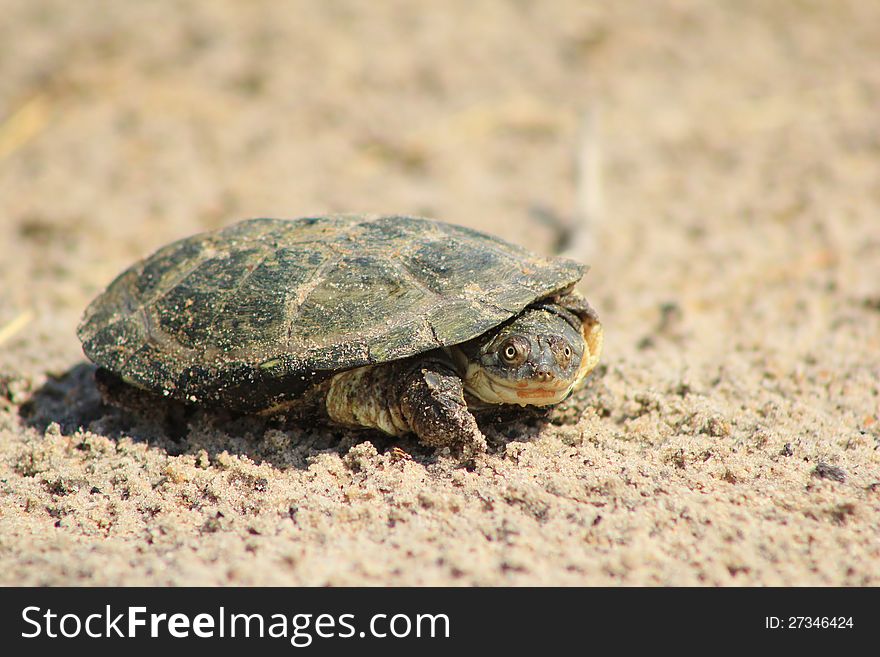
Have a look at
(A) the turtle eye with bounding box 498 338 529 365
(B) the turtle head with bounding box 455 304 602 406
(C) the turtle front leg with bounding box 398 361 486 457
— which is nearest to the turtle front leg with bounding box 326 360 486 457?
(C) the turtle front leg with bounding box 398 361 486 457

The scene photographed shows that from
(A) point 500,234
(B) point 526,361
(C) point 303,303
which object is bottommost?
(B) point 526,361

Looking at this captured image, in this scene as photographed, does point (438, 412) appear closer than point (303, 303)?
Yes

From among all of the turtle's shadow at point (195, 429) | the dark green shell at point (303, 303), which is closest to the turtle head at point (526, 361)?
the dark green shell at point (303, 303)

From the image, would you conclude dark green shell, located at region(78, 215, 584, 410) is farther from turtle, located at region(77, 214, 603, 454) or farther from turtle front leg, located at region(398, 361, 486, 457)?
turtle front leg, located at region(398, 361, 486, 457)

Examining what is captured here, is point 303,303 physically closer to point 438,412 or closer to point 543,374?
point 438,412

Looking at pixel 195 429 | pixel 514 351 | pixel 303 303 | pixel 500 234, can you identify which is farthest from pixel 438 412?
pixel 500 234

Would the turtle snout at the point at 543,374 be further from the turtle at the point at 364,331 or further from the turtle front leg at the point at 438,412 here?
the turtle front leg at the point at 438,412

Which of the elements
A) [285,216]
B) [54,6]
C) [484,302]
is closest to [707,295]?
[484,302]
